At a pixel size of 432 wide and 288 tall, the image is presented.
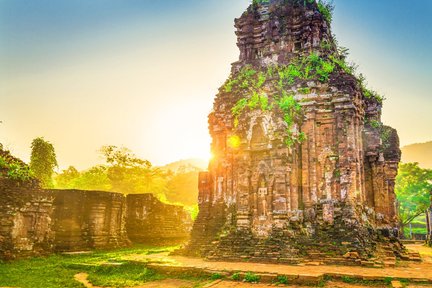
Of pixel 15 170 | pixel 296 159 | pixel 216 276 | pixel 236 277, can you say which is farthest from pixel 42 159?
pixel 236 277

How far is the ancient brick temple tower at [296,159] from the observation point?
12883 millimetres

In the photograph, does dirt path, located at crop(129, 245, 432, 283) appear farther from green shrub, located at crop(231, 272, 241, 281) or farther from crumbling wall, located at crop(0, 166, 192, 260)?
crumbling wall, located at crop(0, 166, 192, 260)

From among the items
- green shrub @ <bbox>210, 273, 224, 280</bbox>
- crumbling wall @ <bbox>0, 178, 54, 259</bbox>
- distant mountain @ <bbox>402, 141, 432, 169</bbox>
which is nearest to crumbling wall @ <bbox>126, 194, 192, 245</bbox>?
crumbling wall @ <bbox>0, 178, 54, 259</bbox>

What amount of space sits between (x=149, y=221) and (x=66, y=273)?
10.2m

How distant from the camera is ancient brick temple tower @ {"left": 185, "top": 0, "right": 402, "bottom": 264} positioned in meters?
12.9

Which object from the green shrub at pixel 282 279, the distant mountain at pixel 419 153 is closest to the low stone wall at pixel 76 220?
the green shrub at pixel 282 279

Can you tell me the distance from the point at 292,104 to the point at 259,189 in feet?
11.9

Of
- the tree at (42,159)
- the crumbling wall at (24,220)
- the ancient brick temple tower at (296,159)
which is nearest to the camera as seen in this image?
the ancient brick temple tower at (296,159)

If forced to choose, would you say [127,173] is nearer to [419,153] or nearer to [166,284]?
[166,284]

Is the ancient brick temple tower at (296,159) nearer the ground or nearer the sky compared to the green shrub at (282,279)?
nearer the sky

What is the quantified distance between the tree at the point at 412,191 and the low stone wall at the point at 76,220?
24.6m

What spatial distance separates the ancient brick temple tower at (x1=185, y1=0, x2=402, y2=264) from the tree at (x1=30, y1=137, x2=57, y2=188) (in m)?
16.5

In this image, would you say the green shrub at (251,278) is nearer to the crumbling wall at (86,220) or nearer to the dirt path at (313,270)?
the dirt path at (313,270)

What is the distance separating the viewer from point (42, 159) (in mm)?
27750
